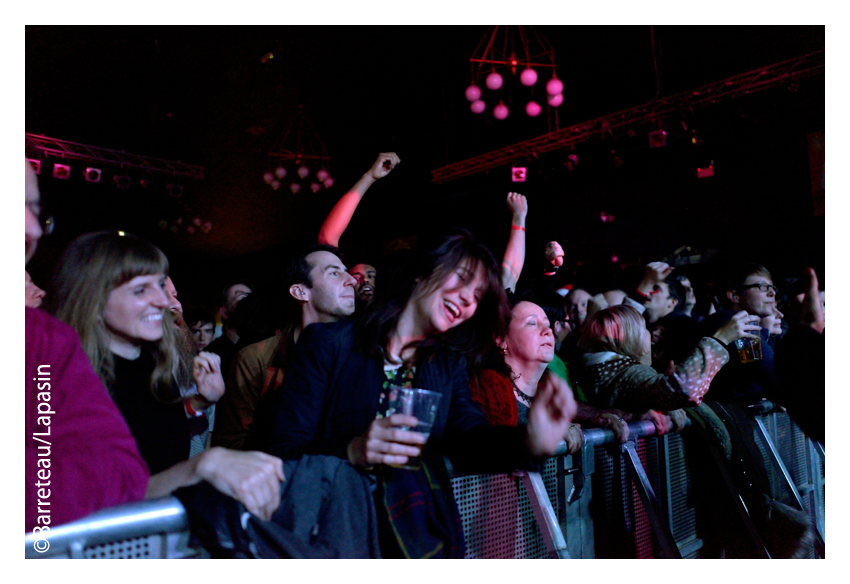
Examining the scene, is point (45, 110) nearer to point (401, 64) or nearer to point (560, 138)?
point (401, 64)

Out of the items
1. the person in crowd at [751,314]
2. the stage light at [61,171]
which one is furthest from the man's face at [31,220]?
the stage light at [61,171]

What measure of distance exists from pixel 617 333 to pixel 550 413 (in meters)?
Answer: 0.97

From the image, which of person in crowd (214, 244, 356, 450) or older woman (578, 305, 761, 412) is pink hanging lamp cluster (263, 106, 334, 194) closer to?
person in crowd (214, 244, 356, 450)

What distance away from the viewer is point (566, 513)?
6.14ft

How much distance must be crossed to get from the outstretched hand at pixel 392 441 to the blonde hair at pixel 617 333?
1265 mm

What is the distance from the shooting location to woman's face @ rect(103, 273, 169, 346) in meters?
1.46

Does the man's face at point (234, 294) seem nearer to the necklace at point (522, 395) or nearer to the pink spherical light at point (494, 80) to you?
the necklace at point (522, 395)

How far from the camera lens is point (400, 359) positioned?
165 centimetres

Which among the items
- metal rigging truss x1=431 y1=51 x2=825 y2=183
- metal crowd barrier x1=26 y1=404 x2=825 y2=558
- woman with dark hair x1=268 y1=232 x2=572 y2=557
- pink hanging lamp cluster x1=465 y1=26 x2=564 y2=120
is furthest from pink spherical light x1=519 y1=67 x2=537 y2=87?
woman with dark hair x1=268 y1=232 x2=572 y2=557

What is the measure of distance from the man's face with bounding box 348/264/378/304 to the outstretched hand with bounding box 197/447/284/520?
5.09 ft
